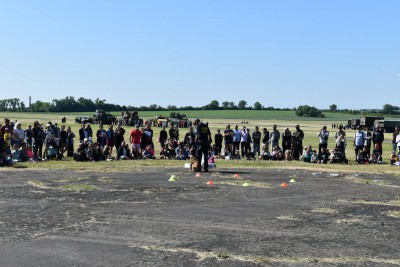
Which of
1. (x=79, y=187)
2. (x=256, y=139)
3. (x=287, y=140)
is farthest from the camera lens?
(x=256, y=139)

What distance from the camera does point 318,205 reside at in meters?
11.6

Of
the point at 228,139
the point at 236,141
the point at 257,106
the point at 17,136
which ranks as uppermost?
the point at 257,106

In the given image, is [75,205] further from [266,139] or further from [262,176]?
[266,139]

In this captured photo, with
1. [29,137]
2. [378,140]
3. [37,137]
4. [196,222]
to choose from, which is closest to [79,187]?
[196,222]

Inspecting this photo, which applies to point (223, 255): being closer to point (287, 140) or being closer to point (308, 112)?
point (287, 140)

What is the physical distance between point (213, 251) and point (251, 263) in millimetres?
Answer: 761

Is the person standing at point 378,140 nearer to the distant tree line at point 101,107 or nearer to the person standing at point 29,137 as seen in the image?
the person standing at point 29,137

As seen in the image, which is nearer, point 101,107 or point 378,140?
point 378,140

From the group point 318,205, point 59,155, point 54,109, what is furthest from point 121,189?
point 54,109

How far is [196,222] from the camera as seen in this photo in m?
9.52

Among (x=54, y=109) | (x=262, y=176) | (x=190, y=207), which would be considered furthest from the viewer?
(x=54, y=109)

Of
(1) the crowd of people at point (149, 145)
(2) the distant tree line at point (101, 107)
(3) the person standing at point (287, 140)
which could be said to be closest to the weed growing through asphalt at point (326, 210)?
(1) the crowd of people at point (149, 145)

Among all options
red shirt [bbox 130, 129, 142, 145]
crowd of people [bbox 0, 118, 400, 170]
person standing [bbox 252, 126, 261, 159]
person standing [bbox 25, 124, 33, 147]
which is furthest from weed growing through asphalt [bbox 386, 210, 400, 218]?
person standing [bbox 25, 124, 33, 147]

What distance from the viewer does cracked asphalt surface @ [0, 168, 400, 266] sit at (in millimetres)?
7227
